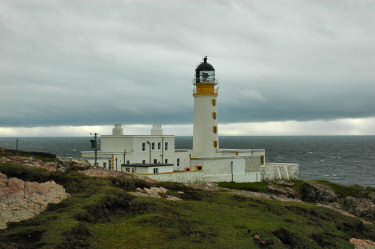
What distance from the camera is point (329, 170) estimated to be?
85625 millimetres

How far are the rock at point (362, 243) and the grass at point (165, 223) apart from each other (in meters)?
0.52

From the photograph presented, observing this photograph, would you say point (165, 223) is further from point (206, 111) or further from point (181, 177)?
point (206, 111)

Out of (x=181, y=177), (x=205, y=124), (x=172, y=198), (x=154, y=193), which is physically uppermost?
(x=205, y=124)

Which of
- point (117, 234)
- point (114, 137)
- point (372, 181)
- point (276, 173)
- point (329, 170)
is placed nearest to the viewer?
point (117, 234)

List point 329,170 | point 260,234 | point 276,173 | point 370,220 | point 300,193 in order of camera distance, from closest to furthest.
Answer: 1. point 260,234
2. point 370,220
3. point 300,193
4. point 276,173
5. point 329,170

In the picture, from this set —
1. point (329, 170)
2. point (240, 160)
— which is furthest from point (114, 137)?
point (329, 170)

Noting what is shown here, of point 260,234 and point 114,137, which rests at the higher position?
point 114,137

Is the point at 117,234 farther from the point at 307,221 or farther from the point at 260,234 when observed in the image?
the point at 307,221

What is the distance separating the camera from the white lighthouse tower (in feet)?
161

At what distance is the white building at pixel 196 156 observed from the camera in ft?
137

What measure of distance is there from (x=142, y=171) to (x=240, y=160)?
14.0 metres

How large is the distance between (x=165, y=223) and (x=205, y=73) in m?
33.3

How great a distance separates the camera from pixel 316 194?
37.2 metres

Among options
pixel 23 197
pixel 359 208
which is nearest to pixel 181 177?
pixel 359 208
